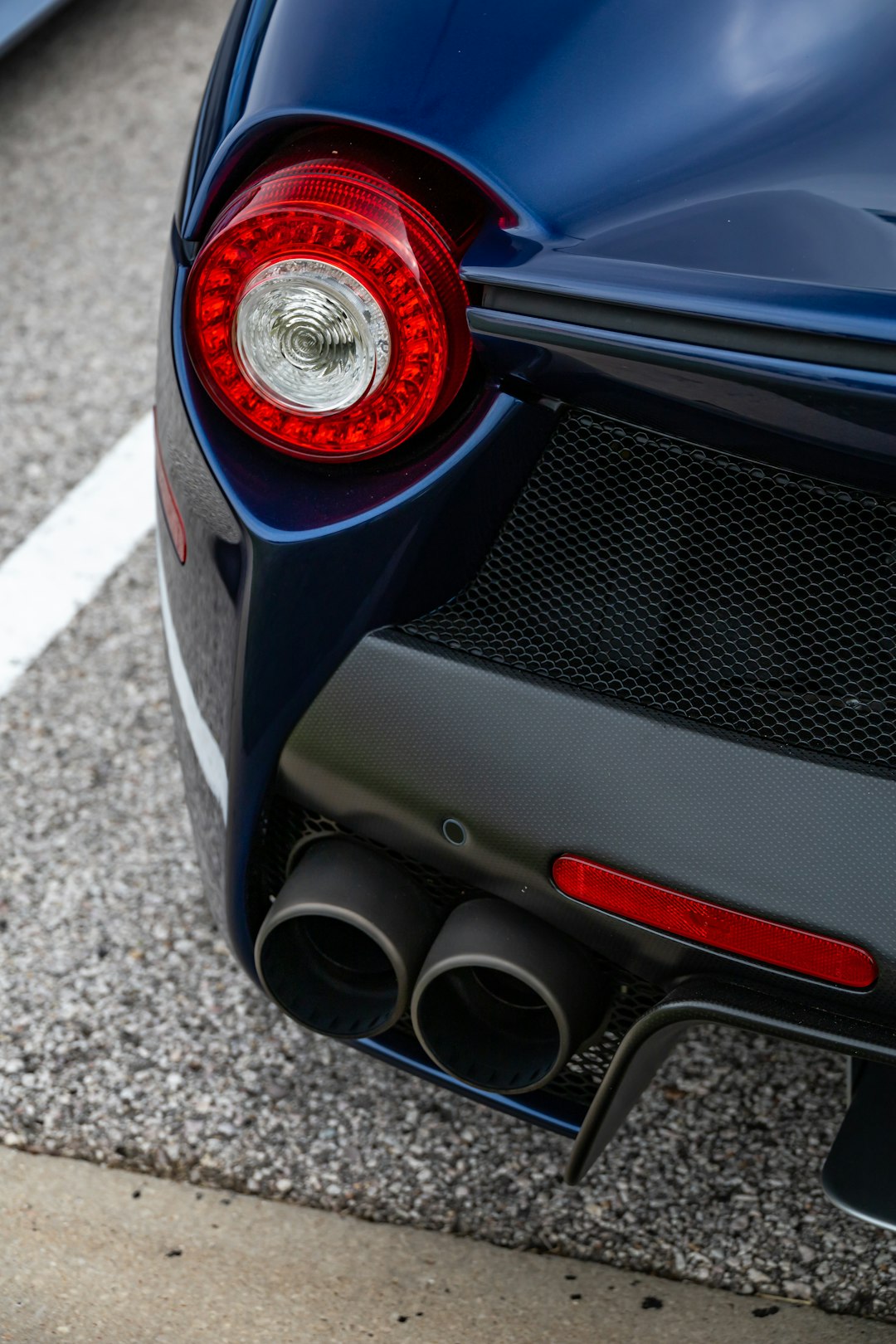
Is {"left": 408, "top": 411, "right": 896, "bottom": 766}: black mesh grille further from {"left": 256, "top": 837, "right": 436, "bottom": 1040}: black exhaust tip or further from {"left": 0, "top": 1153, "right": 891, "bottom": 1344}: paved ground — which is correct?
{"left": 0, "top": 1153, "right": 891, "bottom": 1344}: paved ground

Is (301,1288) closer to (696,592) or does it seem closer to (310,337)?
(696,592)

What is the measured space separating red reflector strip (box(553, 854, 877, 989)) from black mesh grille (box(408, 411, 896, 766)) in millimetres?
168

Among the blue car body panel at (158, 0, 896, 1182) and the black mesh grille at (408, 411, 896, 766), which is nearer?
the blue car body panel at (158, 0, 896, 1182)

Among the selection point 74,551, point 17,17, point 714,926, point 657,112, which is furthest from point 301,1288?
point 17,17

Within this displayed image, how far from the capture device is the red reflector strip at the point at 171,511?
1491 millimetres

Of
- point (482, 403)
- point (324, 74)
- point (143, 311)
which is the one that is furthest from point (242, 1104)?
point (143, 311)

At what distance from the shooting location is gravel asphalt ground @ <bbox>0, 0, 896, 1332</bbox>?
5.71ft

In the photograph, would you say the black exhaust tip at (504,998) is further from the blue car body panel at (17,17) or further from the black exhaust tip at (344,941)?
the blue car body panel at (17,17)

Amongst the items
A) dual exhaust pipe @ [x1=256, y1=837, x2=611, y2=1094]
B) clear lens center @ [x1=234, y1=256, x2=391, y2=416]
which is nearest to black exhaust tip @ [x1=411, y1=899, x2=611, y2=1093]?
dual exhaust pipe @ [x1=256, y1=837, x2=611, y2=1094]

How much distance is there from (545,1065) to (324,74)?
997mm

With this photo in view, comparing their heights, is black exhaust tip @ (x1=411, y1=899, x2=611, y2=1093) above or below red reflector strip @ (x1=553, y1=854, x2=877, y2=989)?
below

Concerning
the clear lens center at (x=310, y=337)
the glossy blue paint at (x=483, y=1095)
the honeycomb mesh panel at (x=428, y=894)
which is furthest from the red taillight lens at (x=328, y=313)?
the glossy blue paint at (x=483, y=1095)

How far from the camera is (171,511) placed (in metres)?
1.53

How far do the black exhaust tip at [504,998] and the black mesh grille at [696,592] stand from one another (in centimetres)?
27
